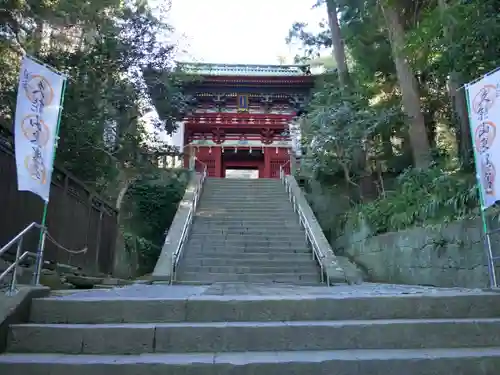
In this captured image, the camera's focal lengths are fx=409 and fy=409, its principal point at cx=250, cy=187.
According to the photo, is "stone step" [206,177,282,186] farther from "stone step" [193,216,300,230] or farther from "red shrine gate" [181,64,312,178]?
"red shrine gate" [181,64,312,178]

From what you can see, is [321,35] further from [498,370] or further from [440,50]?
[498,370]

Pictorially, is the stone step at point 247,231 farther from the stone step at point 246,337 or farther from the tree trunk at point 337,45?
the stone step at point 246,337

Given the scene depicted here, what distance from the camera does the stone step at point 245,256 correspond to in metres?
8.32

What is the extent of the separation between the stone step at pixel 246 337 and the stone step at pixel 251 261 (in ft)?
16.1

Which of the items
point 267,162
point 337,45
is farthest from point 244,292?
point 267,162

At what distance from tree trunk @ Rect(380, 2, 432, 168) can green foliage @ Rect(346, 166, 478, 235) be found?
0.88 meters

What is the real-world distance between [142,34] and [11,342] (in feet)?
29.8

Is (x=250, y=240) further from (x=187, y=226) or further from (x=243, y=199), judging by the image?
(x=243, y=199)

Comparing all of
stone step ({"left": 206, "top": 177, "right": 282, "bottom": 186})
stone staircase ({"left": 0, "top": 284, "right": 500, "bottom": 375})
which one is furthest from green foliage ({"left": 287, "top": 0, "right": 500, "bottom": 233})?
stone staircase ({"left": 0, "top": 284, "right": 500, "bottom": 375})

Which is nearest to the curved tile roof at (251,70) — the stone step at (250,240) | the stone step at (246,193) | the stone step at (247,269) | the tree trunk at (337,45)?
the tree trunk at (337,45)

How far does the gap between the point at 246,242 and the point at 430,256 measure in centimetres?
396

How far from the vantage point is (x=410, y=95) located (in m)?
10.6

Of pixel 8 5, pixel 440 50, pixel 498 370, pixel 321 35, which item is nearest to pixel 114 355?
pixel 498 370

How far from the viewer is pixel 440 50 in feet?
21.5
